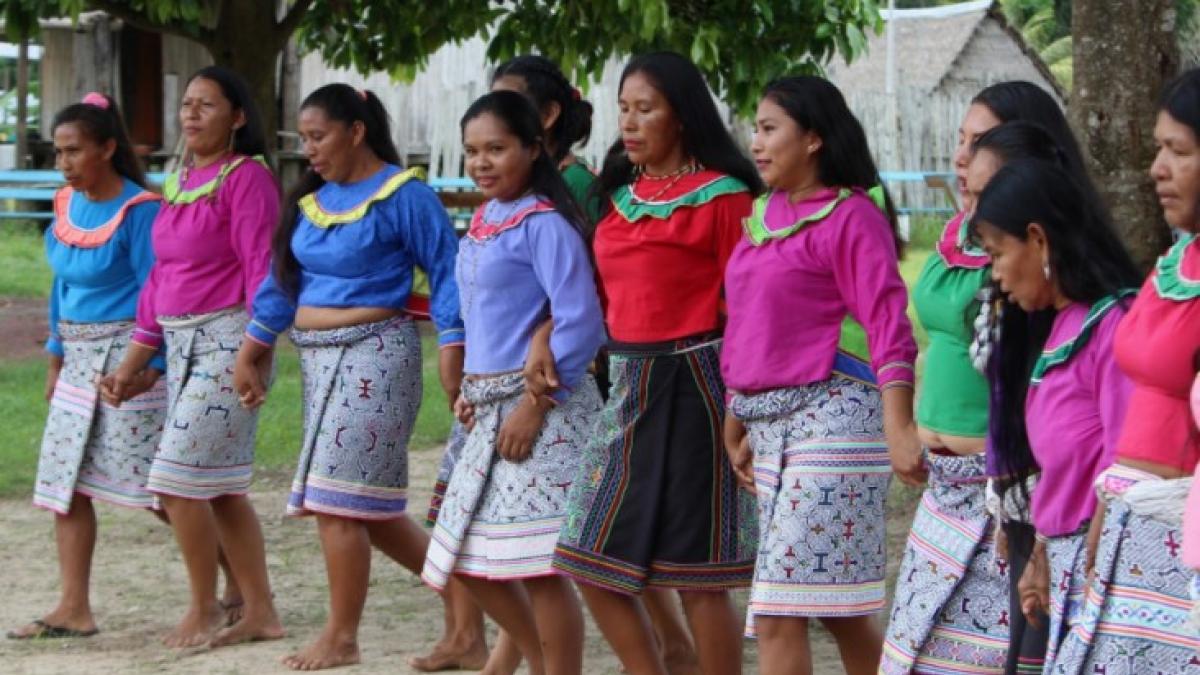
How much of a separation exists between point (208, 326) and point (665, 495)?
1968 mm

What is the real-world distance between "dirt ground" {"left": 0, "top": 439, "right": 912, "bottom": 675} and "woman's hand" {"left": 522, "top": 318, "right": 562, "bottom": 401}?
1237 mm

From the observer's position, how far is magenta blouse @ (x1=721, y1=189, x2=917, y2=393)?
4406 mm

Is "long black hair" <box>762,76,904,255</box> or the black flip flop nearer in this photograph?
"long black hair" <box>762,76,904,255</box>

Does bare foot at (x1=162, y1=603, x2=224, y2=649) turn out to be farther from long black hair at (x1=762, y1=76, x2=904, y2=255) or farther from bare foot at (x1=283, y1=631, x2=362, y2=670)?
long black hair at (x1=762, y1=76, x2=904, y2=255)

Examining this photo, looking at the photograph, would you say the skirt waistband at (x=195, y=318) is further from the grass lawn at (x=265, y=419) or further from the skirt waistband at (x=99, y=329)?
the grass lawn at (x=265, y=419)

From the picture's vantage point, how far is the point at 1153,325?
3.30m

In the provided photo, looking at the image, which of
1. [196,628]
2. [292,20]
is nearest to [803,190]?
[196,628]

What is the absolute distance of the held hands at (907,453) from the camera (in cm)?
A: 419

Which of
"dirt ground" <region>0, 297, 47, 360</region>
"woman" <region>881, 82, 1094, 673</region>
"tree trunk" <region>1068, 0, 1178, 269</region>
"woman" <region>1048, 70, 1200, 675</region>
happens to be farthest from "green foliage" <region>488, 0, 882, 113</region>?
"dirt ground" <region>0, 297, 47, 360</region>

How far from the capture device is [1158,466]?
130 inches

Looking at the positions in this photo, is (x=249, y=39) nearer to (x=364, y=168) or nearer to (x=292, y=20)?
(x=292, y=20)

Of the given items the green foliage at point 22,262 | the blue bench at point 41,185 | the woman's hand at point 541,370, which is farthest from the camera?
the blue bench at point 41,185

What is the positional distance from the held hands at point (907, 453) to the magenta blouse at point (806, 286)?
0.56ft

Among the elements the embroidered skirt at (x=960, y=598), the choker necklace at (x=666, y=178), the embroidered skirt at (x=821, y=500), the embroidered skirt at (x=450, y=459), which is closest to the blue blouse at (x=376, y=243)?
the embroidered skirt at (x=450, y=459)
